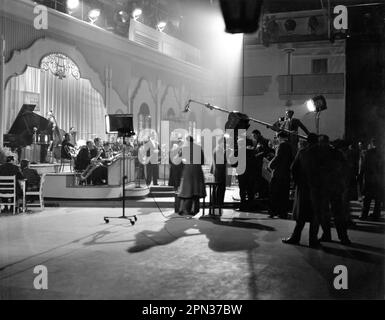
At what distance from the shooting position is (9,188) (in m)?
8.59

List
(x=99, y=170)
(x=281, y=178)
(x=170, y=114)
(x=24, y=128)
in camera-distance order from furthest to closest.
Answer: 1. (x=170, y=114)
2. (x=24, y=128)
3. (x=99, y=170)
4. (x=281, y=178)

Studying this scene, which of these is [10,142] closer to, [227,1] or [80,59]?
[80,59]

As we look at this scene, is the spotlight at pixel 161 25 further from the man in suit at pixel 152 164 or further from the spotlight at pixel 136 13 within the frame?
the man in suit at pixel 152 164

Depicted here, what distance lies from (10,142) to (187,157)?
557 centimetres

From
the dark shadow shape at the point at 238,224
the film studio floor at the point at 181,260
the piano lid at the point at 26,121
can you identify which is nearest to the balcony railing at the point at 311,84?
the piano lid at the point at 26,121

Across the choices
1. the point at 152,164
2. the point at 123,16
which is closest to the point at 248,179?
the point at 152,164

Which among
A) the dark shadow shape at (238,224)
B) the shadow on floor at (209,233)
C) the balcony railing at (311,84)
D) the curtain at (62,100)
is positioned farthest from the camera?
the balcony railing at (311,84)

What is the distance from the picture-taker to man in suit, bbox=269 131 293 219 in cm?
770

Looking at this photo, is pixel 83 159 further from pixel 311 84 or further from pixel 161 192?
pixel 311 84

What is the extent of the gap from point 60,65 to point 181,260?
1011 cm

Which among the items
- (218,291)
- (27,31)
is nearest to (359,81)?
(27,31)

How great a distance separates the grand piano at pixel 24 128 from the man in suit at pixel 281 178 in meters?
6.65

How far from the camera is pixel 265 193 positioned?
930cm

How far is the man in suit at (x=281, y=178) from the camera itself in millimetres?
7703
